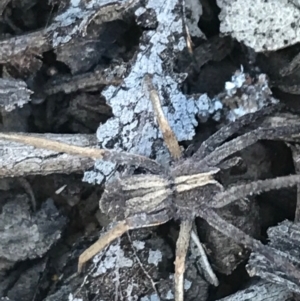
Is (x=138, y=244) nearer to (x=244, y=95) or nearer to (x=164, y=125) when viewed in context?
(x=164, y=125)

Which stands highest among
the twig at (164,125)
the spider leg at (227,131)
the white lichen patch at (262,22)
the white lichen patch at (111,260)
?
the white lichen patch at (262,22)

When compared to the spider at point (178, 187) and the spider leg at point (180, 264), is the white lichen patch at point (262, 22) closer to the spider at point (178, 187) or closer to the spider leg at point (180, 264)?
the spider at point (178, 187)

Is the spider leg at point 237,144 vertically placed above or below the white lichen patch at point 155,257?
above

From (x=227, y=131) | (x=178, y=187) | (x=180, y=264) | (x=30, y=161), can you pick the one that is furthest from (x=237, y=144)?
(x=30, y=161)

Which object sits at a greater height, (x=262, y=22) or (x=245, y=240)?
(x=262, y=22)

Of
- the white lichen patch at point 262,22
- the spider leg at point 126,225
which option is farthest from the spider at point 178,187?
the white lichen patch at point 262,22

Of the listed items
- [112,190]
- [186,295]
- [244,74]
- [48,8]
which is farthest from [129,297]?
[48,8]
